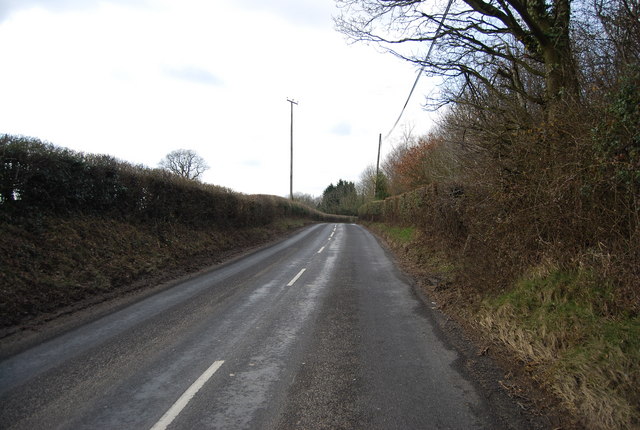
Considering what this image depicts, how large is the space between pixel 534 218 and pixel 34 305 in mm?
8617

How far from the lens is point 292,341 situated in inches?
211

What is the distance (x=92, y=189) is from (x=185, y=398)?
31.0 feet

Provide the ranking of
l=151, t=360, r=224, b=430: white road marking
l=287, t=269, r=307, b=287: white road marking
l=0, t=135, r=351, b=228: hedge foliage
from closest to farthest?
1. l=151, t=360, r=224, b=430: white road marking
2. l=0, t=135, r=351, b=228: hedge foliage
3. l=287, t=269, r=307, b=287: white road marking

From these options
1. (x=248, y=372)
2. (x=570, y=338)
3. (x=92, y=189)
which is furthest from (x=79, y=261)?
(x=570, y=338)

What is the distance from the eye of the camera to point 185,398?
12.2 feet

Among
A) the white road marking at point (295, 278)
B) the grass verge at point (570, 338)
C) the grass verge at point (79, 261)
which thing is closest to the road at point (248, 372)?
the grass verge at point (570, 338)

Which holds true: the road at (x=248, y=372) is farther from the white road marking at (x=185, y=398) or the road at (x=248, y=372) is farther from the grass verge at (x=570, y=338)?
the grass verge at (x=570, y=338)

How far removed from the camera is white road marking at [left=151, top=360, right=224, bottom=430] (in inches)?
129

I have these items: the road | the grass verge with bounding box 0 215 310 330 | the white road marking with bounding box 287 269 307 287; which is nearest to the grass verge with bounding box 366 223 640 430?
the road

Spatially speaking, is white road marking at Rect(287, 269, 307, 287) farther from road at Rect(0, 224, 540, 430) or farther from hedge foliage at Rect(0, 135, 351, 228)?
hedge foliage at Rect(0, 135, 351, 228)

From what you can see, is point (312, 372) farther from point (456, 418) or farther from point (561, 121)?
point (561, 121)

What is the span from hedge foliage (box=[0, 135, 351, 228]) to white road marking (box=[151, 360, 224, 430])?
23.6 feet

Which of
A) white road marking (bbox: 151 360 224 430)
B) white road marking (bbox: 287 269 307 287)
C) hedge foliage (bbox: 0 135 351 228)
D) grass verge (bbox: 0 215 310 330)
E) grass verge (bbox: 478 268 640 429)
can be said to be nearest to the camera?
grass verge (bbox: 478 268 640 429)

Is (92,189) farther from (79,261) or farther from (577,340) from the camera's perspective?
(577,340)
